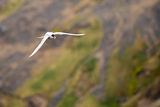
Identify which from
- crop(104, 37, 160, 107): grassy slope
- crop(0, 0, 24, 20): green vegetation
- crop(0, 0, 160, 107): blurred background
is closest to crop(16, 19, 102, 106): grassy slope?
crop(0, 0, 160, 107): blurred background

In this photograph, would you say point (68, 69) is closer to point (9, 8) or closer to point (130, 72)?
point (130, 72)

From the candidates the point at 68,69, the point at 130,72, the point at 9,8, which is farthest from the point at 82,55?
the point at 9,8

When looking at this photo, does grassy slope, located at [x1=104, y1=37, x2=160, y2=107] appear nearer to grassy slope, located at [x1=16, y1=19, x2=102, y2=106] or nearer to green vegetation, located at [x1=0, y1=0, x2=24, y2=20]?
grassy slope, located at [x1=16, y1=19, x2=102, y2=106]

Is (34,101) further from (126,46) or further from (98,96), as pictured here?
(126,46)

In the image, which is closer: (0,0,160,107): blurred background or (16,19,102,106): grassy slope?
(0,0,160,107): blurred background

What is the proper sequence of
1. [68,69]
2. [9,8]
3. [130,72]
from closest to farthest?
[130,72] < [68,69] < [9,8]

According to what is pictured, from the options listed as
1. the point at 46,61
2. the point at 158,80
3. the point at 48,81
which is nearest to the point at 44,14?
the point at 46,61

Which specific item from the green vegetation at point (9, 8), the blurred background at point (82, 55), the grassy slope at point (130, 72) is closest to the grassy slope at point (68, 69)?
the blurred background at point (82, 55)
